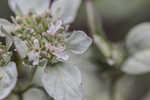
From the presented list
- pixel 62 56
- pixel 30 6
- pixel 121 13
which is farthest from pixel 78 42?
pixel 121 13

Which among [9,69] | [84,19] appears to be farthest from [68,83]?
[84,19]

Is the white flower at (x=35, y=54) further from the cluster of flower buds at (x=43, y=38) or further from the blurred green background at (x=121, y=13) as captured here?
the blurred green background at (x=121, y=13)

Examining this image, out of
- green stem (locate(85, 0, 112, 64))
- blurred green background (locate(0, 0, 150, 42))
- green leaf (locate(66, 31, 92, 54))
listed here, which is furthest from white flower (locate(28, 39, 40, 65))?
blurred green background (locate(0, 0, 150, 42))

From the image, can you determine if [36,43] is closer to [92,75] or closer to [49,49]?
[49,49]

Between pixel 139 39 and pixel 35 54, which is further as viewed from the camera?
pixel 139 39

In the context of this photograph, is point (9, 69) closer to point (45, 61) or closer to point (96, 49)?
point (45, 61)

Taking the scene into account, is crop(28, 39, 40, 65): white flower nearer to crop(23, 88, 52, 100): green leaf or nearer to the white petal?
the white petal
